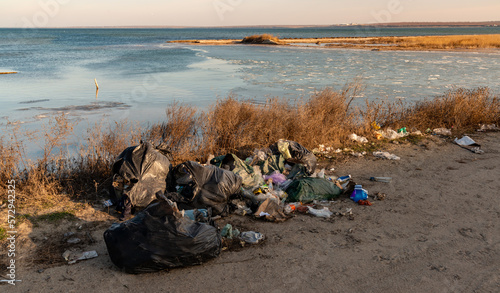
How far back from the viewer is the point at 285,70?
65.5 feet

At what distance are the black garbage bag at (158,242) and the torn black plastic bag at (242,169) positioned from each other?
5.90 ft

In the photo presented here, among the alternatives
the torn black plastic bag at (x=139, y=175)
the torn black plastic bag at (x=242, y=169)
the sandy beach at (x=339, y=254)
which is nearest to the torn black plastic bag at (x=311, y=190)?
the sandy beach at (x=339, y=254)

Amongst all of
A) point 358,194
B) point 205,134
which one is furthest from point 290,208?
point 205,134

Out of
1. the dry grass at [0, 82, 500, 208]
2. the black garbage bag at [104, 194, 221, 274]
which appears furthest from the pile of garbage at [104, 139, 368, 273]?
the dry grass at [0, 82, 500, 208]

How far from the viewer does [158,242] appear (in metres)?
3.60

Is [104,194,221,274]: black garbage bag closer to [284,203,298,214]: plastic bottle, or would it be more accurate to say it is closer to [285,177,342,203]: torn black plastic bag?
[284,203,298,214]: plastic bottle

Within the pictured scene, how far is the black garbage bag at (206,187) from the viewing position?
4.80 metres

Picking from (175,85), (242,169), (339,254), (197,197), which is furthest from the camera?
(175,85)

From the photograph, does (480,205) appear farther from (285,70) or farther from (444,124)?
(285,70)

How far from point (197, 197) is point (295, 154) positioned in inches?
90.0

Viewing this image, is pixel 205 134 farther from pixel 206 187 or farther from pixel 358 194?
pixel 358 194

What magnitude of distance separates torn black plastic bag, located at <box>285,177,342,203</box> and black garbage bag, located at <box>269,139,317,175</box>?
85 centimetres

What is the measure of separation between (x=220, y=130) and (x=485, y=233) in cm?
441

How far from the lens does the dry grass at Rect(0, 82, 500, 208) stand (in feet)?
17.3
